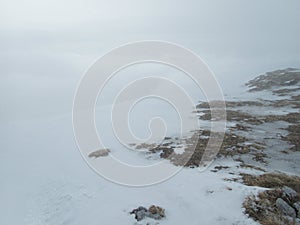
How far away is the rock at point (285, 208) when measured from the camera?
28.7 feet

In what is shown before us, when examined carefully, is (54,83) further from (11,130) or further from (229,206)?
(229,206)

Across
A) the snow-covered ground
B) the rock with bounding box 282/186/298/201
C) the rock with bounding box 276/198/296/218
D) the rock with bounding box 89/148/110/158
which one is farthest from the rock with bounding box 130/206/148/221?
the rock with bounding box 89/148/110/158

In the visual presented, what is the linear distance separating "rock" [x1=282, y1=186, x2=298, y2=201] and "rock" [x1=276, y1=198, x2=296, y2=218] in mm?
593

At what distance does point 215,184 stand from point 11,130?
82.4ft

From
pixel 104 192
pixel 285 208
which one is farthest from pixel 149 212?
pixel 285 208

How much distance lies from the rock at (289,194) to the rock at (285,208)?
0.59m

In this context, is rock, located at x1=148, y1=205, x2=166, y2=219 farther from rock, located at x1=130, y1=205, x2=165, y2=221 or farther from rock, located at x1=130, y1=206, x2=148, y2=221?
rock, located at x1=130, y1=206, x2=148, y2=221

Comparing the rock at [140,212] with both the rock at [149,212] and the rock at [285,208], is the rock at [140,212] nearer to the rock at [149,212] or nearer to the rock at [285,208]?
the rock at [149,212]

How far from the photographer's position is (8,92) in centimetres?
4947

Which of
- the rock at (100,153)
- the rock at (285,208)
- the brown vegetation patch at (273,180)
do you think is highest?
the rock at (100,153)

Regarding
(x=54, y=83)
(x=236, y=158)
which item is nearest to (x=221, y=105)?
(x=236, y=158)

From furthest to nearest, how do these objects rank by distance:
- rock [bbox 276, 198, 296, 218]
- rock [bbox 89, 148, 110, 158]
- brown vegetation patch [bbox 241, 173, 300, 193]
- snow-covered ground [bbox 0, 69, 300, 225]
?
rock [bbox 89, 148, 110, 158] → brown vegetation patch [bbox 241, 173, 300, 193] → snow-covered ground [bbox 0, 69, 300, 225] → rock [bbox 276, 198, 296, 218]

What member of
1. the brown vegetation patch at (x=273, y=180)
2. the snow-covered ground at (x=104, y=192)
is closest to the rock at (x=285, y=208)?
the snow-covered ground at (x=104, y=192)

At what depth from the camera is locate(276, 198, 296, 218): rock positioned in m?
8.73
